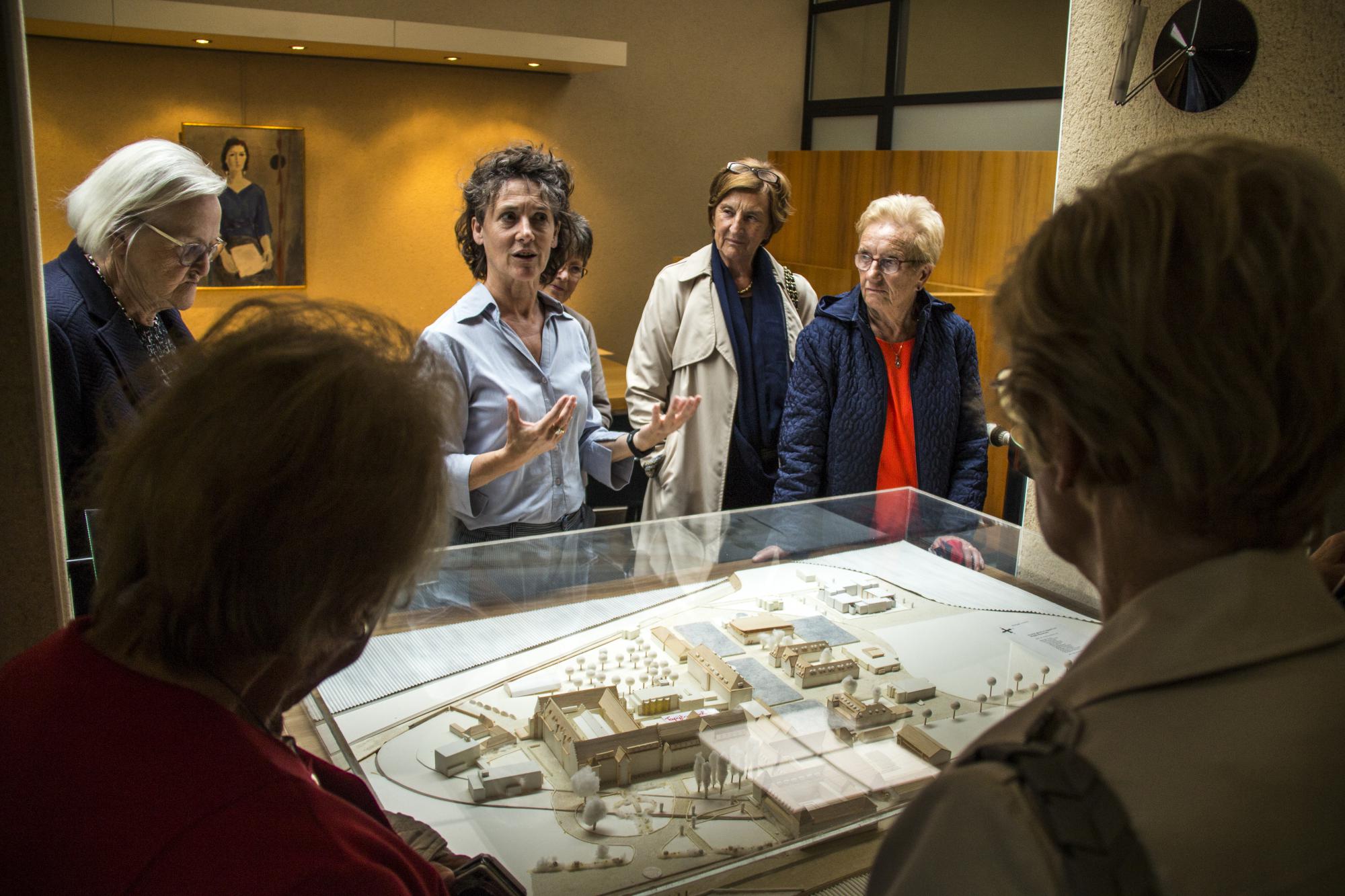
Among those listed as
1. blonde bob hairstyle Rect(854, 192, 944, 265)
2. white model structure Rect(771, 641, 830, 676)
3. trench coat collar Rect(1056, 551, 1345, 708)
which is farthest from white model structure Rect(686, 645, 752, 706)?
blonde bob hairstyle Rect(854, 192, 944, 265)

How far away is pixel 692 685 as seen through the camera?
1969mm

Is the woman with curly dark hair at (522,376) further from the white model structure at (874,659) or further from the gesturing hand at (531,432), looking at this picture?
the white model structure at (874,659)

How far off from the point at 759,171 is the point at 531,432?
1.58 metres

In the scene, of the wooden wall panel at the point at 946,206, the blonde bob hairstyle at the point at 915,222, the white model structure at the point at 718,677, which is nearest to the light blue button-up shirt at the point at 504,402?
the white model structure at the point at 718,677

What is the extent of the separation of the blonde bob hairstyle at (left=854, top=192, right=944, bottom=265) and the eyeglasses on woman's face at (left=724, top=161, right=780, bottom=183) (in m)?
0.48

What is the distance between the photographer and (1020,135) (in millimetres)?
6648

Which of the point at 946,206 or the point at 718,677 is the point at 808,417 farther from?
the point at 946,206

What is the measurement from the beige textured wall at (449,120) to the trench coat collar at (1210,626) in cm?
565

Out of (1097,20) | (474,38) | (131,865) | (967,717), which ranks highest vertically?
(474,38)

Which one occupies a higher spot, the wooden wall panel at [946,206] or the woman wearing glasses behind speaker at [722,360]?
the wooden wall panel at [946,206]

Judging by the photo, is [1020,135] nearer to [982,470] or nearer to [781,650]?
[982,470]

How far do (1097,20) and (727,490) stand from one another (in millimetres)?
1814

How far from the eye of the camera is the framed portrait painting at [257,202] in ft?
21.0

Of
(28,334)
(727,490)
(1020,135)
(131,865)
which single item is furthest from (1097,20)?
(1020,135)
